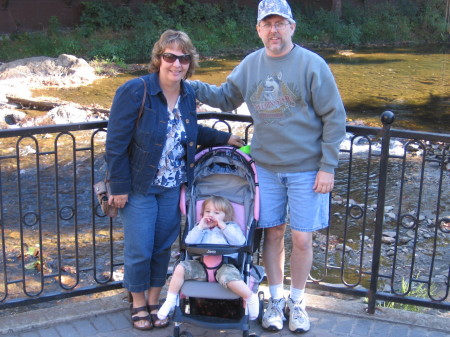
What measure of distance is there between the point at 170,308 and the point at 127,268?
55cm

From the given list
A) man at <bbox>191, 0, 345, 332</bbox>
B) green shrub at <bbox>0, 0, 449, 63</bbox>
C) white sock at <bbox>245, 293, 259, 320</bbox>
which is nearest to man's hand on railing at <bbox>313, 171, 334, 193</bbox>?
man at <bbox>191, 0, 345, 332</bbox>

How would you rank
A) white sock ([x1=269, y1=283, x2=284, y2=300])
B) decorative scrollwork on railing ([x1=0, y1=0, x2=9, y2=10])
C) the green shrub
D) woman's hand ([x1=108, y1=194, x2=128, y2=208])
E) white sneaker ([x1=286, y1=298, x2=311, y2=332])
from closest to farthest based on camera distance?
woman's hand ([x1=108, y1=194, x2=128, y2=208])
white sneaker ([x1=286, y1=298, x2=311, y2=332])
white sock ([x1=269, y1=283, x2=284, y2=300])
the green shrub
decorative scrollwork on railing ([x1=0, y1=0, x2=9, y2=10])

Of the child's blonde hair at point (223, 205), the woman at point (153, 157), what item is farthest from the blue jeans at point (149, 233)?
the child's blonde hair at point (223, 205)

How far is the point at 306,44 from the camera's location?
1214 inches

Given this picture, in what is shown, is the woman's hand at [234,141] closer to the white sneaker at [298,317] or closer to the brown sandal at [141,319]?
the white sneaker at [298,317]

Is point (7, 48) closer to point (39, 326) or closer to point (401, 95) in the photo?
point (401, 95)

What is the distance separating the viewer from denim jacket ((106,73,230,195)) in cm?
388

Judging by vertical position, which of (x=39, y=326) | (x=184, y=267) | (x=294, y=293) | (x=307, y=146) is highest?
(x=307, y=146)

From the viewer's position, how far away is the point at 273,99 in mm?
3979

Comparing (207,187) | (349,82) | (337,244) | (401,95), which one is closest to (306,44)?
(349,82)

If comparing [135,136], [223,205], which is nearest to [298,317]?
[223,205]

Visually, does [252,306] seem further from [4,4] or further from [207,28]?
[207,28]

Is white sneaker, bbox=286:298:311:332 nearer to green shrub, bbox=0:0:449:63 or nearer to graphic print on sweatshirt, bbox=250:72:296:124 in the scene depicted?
graphic print on sweatshirt, bbox=250:72:296:124

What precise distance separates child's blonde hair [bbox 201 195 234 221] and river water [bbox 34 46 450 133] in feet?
36.2
